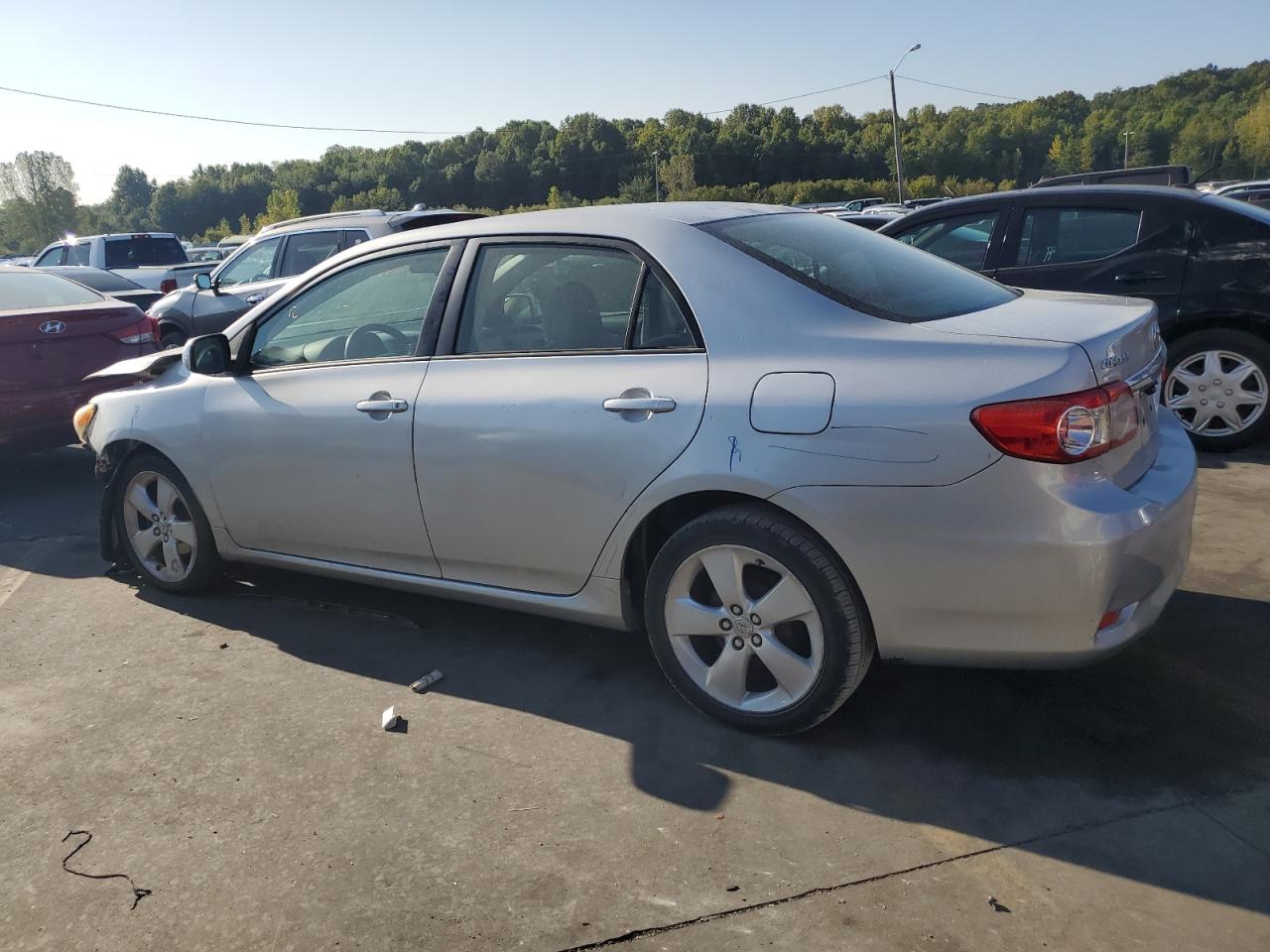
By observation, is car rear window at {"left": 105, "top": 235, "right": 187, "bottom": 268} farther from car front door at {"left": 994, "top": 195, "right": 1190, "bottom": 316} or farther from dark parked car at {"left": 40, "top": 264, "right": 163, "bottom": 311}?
car front door at {"left": 994, "top": 195, "right": 1190, "bottom": 316}

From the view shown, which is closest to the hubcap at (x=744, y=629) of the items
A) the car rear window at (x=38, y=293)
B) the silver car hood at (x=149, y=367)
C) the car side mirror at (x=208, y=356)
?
the car side mirror at (x=208, y=356)

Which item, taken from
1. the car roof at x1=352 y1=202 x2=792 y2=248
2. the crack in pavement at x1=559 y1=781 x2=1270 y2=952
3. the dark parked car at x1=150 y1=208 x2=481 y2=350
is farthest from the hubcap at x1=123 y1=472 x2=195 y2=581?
the dark parked car at x1=150 y1=208 x2=481 y2=350

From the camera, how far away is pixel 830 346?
3.00 m

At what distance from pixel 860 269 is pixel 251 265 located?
28.6ft

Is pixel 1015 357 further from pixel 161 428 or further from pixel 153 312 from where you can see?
pixel 153 312

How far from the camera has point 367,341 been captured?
4.14m

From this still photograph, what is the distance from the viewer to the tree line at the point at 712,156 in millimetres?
93875

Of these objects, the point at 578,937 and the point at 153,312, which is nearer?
the point at 578,937

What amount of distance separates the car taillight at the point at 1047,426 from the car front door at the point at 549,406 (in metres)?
0.87

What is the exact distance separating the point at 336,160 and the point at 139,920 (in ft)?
341

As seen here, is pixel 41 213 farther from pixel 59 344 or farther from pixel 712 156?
pixel 59 344

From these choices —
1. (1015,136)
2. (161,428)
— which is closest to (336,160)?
(1015,136)

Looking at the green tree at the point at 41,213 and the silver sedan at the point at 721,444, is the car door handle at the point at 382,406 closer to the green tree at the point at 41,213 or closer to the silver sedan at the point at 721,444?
the silver sedan at the point at 721,444

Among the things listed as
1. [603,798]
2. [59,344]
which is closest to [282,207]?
[59,344]
